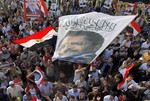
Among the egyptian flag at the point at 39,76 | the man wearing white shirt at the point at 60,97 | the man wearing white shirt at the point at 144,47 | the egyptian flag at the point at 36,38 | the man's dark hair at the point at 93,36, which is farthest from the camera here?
the man wearing white shirt at the point at 144,47

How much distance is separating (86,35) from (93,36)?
205 millimetres

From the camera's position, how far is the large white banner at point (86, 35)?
31.7ft

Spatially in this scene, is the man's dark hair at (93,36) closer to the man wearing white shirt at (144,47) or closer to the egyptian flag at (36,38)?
the egyptian flag at (36,38)

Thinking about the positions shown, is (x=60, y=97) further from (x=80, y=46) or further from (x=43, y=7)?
(x=43, y=7)

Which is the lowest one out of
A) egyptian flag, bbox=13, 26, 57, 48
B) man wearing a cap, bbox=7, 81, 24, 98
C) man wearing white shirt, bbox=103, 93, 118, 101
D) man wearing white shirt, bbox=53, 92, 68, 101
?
man wearing a cap, bbox=7, 81, 24, 98

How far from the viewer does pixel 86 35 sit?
10180 mm

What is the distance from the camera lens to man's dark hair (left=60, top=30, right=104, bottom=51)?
31.8 ft

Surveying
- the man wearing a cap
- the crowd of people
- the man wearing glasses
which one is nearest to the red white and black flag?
the crowd of people

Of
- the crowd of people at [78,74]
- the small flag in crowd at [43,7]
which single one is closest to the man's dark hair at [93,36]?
the crowd of people at [78,74]

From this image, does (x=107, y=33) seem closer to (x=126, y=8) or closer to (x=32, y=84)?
(x=32, y=84)

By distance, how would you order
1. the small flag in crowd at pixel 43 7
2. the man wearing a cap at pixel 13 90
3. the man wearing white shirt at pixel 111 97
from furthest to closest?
the small flag in crowd at pixel 43 7
the man wearing a cap at pixel 13 90
the man wearing white shirt at pixel 111 97

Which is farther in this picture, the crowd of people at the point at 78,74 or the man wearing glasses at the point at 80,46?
the crowd of people at the point at 78,74

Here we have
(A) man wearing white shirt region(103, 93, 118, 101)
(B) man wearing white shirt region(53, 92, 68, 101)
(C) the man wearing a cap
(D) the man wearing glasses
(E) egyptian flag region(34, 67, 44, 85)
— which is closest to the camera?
(D) the man wearing glasses

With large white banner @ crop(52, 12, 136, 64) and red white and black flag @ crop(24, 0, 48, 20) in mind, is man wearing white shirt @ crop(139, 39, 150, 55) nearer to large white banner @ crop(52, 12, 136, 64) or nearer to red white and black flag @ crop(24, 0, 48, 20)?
large white banner @ crop(52, 12, 136, 64)
